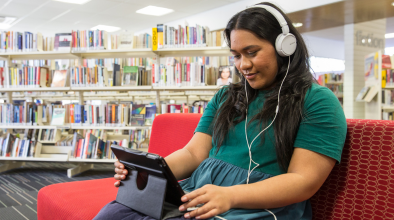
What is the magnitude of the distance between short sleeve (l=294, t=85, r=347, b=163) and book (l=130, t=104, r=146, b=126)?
2660mm

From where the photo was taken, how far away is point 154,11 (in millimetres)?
6359

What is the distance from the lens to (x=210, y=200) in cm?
69

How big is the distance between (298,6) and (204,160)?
15.1 feet

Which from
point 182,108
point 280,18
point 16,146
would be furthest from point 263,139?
point 16,146

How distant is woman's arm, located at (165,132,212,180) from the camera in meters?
0.99

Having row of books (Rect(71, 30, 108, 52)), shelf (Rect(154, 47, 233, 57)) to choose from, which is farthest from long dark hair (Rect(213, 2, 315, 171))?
row of books (Rect(71, 30, 108, 52))

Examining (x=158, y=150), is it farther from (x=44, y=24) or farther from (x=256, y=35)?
(x=44, y=24)

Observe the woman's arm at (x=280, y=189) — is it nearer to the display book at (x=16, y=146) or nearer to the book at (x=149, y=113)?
the book at (x=149, y=113)

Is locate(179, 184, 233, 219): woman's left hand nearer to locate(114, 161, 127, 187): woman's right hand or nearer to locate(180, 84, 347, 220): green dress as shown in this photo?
locate(180, 84, 347, 220): green dress

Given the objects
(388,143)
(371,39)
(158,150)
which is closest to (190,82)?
(158,150)

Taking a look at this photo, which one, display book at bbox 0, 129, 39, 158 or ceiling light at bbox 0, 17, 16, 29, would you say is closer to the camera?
display book at bbox 0, 129, 39, 158

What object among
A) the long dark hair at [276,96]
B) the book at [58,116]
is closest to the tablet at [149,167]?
the long dark hair at [276,96]

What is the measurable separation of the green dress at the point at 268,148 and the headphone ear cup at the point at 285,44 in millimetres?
128

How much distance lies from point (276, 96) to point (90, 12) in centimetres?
628
